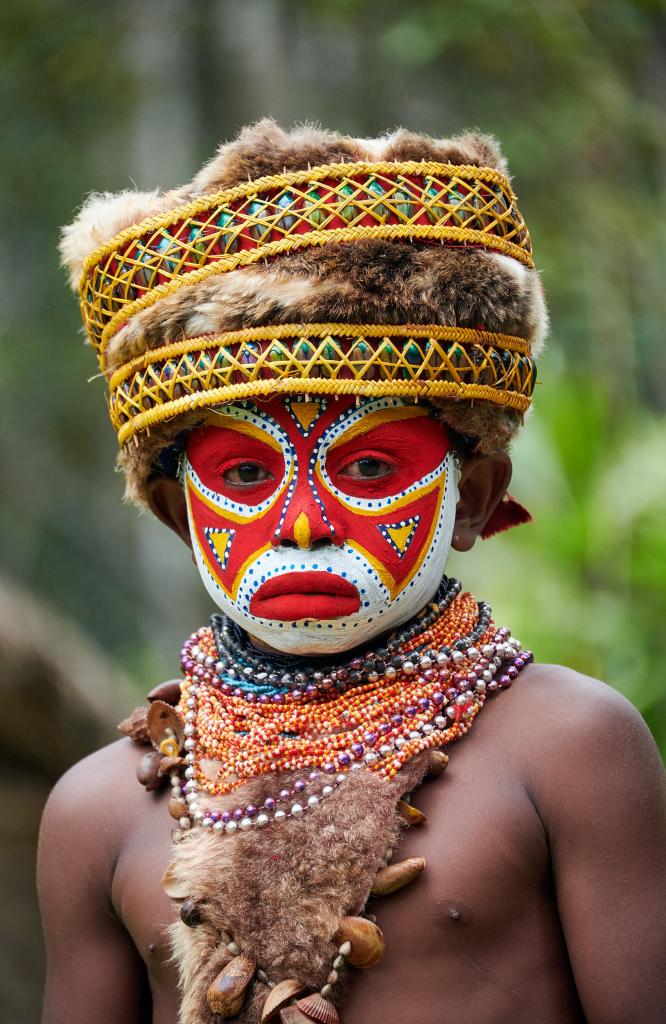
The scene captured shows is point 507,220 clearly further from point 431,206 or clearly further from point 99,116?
point 99,116

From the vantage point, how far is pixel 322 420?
223 centimetres

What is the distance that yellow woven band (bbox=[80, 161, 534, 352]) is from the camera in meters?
2.18

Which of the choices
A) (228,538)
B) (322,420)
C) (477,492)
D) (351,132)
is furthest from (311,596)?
(351,132)

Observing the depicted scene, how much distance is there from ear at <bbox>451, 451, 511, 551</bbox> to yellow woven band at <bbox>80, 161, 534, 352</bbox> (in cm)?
42

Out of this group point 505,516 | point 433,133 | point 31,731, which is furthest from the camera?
point 433,133

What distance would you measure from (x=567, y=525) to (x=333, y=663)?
4.03m

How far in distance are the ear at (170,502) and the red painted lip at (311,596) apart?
0.38 m

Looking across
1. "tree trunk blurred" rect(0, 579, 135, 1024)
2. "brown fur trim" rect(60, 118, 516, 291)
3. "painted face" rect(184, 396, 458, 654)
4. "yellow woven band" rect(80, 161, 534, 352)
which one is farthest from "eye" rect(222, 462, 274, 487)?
"tree trunk blurred" rect(0, 579, 135, 1024)

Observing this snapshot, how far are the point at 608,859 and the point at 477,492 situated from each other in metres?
0.77

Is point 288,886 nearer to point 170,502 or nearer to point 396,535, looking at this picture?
point 396,535

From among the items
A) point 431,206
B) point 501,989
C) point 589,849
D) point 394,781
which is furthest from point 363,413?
point 501,989

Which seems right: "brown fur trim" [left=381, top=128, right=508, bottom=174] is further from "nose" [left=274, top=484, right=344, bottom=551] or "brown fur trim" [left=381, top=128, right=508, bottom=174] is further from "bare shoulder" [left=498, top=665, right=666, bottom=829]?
"bare shoulder" [left=498, top=665, right=666, bottom=829]

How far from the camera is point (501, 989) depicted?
6.88 feet

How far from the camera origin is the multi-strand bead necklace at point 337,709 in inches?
87.6
